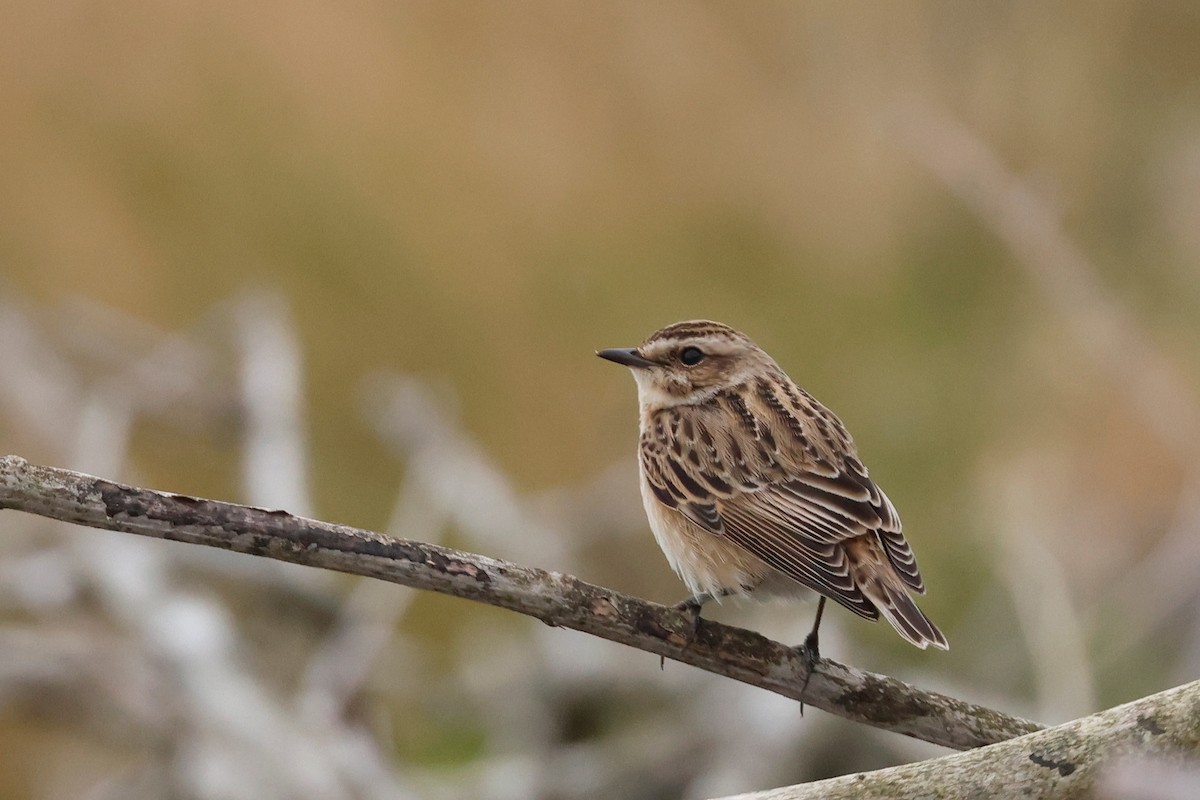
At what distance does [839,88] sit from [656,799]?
20.5 ft

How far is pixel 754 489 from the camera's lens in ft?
10.9

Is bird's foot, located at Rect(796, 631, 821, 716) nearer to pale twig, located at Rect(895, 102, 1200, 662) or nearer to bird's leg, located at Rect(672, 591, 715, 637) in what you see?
bird's leg, located at Rect(672, 591, 715, 637)

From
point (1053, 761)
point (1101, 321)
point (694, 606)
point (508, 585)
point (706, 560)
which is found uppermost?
point (1101, 321)

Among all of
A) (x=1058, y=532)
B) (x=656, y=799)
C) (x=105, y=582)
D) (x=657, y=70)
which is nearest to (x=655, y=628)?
(x=656, y=799)

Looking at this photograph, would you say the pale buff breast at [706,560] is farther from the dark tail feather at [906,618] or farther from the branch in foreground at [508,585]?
the branch in foreground at [508,585]

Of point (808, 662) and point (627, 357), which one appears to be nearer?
point (808, 662)

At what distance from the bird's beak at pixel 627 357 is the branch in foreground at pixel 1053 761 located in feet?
5.13

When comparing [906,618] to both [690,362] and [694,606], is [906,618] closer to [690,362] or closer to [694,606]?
[694,606]

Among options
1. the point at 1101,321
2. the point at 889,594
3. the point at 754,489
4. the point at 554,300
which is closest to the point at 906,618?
the point at 889,594

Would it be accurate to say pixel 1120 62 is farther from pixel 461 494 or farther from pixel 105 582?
pixel 105 582

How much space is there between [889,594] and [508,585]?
116 centimetres

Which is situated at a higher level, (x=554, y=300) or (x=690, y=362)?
(x=554, y=300)

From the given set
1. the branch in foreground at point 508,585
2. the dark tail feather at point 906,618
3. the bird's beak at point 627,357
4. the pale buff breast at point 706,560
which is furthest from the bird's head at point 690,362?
the branch in foreground at point 508,585

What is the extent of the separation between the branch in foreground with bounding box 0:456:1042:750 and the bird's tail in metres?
0.28
